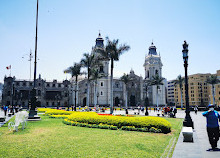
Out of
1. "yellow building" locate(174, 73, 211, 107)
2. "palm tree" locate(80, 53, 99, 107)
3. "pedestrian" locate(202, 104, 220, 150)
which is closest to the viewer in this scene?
"pedestrian" locate(202, 104, 220, 150)

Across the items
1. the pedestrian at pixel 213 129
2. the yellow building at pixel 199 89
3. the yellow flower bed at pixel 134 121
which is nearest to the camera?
the pedestrian at pixel 213 129

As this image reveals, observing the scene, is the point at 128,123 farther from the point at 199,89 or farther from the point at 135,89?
the point at 199,89

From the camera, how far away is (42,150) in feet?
25.2

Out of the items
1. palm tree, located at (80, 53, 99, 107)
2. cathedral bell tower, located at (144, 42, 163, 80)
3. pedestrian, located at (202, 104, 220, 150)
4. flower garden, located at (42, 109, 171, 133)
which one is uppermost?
cathedral bell tower, located at (144, 42, 163, 80)

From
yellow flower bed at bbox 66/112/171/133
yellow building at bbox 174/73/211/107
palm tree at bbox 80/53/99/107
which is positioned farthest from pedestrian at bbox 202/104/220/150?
yellow building at bbox 174/73/211/107

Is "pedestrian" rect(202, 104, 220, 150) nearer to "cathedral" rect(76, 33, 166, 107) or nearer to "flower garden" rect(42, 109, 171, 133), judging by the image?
"flower garden" rect(42, 109, 171, 133)

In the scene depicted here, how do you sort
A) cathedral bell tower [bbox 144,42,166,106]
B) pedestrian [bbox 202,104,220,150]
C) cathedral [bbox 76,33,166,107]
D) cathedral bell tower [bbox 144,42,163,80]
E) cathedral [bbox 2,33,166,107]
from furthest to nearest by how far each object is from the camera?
cathedral bell tower [bbox 144,42,163,80] < cathedral bell tower [bbox 144,42,166,106] < cathedral [bbox 76,33,166,107] < cathedral [bbox 2,33,166,107] < pedestrian [bbox 202,104,220,150]

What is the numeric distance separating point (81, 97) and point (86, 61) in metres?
41.6

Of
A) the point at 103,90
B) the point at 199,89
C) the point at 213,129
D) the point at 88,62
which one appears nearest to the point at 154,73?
the point at 103,90

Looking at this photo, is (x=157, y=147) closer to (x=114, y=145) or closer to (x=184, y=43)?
(x=114, y=145)

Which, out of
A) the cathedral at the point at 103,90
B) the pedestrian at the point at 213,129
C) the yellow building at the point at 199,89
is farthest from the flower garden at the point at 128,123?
the yellow building at the point at 199,89

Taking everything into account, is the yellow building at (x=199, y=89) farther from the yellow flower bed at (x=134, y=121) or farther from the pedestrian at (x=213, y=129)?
the pedestrian at (x=213, y=129)

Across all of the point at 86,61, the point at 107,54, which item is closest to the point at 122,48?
the point at 107,54

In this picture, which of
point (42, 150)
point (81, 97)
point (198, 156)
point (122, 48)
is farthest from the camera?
point (81, 97)
